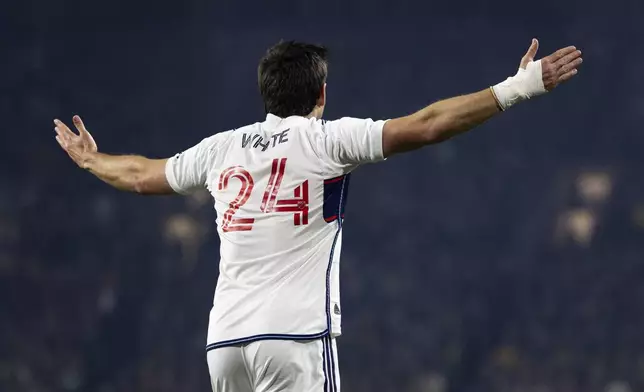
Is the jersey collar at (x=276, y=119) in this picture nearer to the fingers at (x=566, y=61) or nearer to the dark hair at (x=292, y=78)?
the dark hair at (x=292, y=78)

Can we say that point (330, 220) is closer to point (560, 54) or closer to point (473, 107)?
point (473, 107)

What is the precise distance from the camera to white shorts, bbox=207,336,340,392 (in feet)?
8.79

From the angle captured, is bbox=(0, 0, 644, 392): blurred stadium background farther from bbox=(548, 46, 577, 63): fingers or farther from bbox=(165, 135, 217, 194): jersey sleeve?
bbox=(548, 46, 577, 63): fingers

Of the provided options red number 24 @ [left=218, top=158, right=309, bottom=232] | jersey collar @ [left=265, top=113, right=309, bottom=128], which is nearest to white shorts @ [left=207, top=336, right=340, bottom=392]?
red number 24 @ [left=218, top=158, right=309, bottom=232]

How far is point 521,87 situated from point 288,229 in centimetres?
69

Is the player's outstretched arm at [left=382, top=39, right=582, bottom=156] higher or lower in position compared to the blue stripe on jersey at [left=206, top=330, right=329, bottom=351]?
higher

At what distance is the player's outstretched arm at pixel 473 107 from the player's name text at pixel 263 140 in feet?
0.95

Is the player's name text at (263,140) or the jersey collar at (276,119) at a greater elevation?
the jersey collar at (276,119)

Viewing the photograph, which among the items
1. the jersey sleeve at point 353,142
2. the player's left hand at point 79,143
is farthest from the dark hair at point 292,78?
the player's left hand at point 79,143

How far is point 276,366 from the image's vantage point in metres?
2.68

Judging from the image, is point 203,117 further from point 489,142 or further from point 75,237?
point 489,142

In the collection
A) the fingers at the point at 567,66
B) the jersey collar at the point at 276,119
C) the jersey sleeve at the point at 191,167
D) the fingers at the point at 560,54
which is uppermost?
the fingers at the point at 560,54

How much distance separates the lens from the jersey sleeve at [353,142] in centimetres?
266

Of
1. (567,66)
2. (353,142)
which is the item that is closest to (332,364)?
(353,142)
